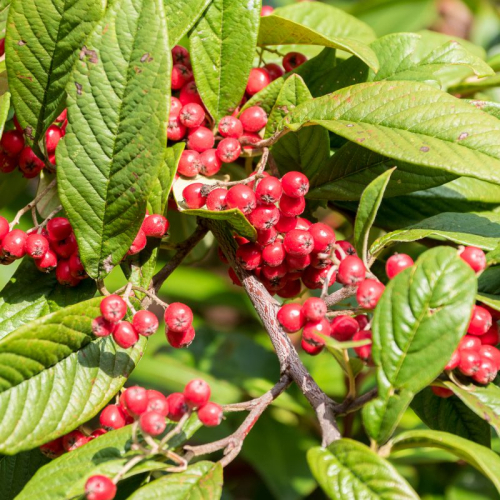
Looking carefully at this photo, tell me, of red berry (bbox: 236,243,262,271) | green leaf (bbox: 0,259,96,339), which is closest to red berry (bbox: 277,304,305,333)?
red berry (bbox: 236,243,262,271)

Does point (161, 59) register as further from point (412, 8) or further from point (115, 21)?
point (412, 8)

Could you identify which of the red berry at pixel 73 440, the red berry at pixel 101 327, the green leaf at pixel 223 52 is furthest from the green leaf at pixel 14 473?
the green leaf at pixel 223 52

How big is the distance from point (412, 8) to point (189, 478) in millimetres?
2761

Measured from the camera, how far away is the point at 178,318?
1291 millimetres

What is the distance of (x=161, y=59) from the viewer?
1.21m

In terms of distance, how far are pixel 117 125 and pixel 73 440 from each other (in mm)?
640

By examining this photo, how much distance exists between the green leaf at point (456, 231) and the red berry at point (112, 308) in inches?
19.1

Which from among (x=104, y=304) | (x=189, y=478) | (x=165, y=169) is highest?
(x=165, y=169)

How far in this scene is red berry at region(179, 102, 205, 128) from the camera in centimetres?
145

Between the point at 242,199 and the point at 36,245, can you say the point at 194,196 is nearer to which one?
the point at 242,199

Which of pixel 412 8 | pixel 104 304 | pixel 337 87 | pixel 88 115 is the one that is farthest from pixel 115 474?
pixel 412 8

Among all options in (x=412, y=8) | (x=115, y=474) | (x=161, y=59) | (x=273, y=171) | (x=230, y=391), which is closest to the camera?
(x=115, y=474)

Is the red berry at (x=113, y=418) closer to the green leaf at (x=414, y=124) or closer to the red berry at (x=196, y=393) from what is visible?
the red berry at (x=196, y=393)

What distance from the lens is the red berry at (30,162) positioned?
1.49 m
